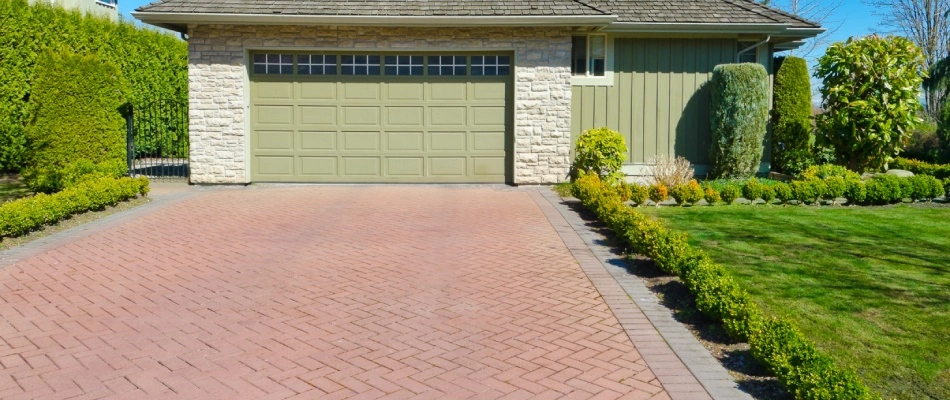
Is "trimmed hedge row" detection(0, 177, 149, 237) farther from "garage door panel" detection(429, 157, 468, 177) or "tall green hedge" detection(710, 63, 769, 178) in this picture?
"tall green hedge" detection(710, 63, 769, 178)

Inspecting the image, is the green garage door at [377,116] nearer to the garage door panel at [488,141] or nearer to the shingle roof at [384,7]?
the garage door panel at [488,141]

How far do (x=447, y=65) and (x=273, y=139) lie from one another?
3487 millimetres

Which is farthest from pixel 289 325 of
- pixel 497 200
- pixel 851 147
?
pixel 851 147

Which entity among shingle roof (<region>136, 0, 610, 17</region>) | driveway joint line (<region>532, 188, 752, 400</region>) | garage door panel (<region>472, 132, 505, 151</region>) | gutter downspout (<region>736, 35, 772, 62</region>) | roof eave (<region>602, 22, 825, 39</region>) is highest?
shingle roof (<region>136, 0, 610, 17</region>)

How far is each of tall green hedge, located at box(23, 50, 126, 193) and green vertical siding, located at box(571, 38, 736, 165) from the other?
8402mm

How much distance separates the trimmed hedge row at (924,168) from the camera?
644 inches

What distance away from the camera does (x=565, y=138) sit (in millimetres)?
15664

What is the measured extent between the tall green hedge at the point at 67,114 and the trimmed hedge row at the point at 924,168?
15.0m

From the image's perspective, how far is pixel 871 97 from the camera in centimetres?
1552

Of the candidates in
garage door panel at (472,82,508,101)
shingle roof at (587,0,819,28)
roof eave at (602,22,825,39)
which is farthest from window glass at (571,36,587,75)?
garage door panel at (472,82,508,101)

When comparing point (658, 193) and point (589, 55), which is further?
point (589, 55)

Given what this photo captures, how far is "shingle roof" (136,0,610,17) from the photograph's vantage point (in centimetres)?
1475

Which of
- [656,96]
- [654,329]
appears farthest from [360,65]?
[654,329]

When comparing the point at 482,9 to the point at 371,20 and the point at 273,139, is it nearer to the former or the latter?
the point at 371,20
